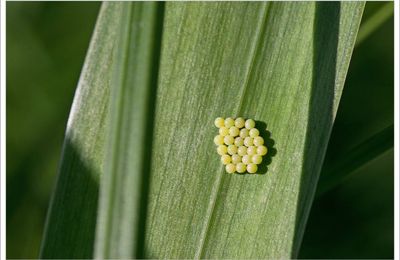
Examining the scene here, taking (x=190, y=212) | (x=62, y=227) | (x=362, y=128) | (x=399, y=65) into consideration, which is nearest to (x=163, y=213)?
(x=190, y=212)

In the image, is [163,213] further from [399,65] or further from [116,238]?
[399,65]

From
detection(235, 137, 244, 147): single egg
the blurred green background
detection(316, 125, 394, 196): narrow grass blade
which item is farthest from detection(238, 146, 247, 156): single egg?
the blurred green background

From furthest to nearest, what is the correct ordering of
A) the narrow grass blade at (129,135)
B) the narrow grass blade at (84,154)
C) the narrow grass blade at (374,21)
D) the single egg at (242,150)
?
the narrow grass blade at (374,21) < the single egg at (242,150) < the narrow grass blade at (84,154) < the narrow grass blade at (129,135)

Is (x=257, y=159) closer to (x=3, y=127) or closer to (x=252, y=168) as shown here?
(x=252, y=168)

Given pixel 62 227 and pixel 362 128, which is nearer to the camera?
pixel 62 227

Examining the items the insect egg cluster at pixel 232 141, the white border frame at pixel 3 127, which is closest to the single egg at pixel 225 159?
the insect egg cluster at pixel 232 141

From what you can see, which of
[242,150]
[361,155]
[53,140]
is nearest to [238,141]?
[242,150]

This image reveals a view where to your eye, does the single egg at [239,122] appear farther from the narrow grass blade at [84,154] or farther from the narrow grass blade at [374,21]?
the narrow grass blade at [374,21]
